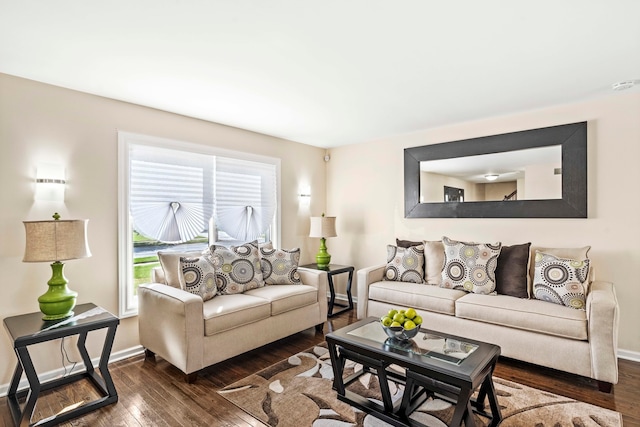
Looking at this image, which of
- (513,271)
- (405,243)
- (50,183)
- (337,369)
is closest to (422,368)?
(337,369)

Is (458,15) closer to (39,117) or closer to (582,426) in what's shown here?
(582,426)

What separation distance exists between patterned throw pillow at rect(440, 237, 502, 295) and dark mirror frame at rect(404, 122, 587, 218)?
1.58ft

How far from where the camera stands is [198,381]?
8.61 feet

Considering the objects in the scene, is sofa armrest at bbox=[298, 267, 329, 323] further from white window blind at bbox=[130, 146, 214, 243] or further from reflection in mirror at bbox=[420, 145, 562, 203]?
reflection in mirror at bbox=[420, 145, 562, 203]

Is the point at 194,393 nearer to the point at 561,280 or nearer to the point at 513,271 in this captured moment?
the point at 513,271

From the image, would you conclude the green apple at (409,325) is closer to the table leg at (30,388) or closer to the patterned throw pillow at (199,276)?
the patterned throw pillow at (199,276)

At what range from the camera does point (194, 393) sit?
2.45 m

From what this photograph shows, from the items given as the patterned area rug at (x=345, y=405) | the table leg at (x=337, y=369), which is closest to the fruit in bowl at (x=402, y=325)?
the table leg at (x=337, y=369)

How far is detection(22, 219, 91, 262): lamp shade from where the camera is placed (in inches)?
89.0

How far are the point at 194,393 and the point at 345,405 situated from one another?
1114 mm

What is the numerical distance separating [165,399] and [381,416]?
1.52 metres

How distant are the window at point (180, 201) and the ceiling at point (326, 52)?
52cm

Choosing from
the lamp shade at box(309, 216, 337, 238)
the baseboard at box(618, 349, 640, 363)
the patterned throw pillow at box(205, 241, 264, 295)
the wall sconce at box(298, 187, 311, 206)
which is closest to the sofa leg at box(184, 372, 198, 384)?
the patterned throw pillow at box(205, 241, 264, 295)

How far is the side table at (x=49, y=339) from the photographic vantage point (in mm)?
2062
